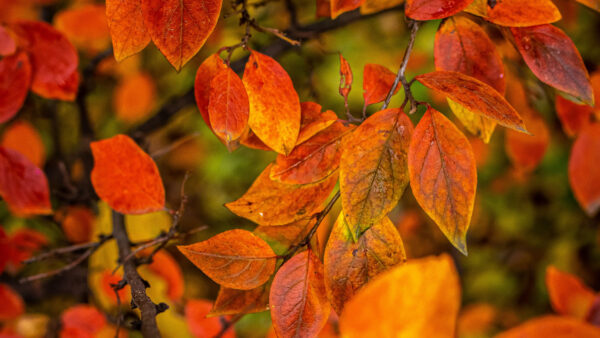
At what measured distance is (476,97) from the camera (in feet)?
1.15

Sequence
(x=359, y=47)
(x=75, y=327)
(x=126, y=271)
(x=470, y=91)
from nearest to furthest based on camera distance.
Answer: (x=470, y=91) → (x=126, y=271) → (x=75, y=327) → (x=359, y=47)

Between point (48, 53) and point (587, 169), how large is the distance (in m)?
0.76

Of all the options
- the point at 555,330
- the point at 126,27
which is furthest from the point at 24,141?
the point at 555,330

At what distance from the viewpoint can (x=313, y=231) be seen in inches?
16.8

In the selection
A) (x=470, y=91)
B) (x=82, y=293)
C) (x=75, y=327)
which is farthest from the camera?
(x=82, y=293)

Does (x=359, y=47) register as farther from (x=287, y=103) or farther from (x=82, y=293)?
(x=82, y=293)

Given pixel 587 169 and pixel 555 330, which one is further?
pixel 587 169

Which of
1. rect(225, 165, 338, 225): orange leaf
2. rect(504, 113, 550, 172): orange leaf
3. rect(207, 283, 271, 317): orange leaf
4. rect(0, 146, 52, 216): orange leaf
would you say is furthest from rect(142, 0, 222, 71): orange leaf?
rect(504, 113, 550, 172): orange leaf

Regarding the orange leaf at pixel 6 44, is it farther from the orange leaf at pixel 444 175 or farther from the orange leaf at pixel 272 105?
the orange leaf at pixel 444 175

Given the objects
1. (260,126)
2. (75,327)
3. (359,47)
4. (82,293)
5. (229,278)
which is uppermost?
(260,126)

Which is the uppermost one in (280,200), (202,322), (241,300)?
(280,200)

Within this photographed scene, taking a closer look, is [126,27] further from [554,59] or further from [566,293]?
[566,293]

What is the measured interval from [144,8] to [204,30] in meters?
0.06

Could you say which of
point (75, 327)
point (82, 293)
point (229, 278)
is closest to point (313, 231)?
point (229, 278)
